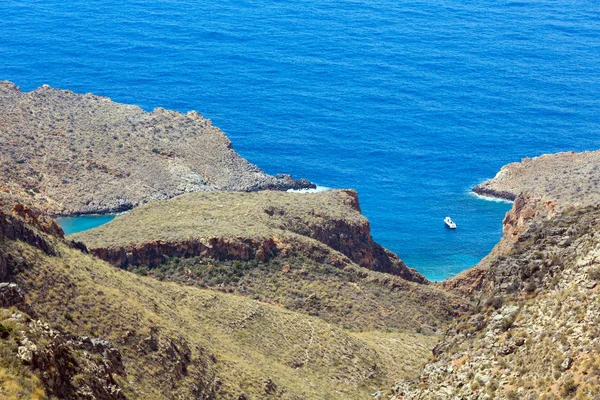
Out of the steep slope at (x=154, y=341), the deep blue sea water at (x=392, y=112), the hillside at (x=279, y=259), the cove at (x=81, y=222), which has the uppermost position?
the deep blue sea water at (x=392, y=112)

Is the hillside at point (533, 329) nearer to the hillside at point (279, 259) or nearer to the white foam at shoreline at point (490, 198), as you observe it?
the hillside at point (279, 259)

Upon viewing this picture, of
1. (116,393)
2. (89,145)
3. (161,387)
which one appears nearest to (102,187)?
(89,145)

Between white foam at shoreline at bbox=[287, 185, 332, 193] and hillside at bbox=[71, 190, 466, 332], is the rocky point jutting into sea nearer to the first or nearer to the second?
hillside at bbox=[71, 190, 466, 332]

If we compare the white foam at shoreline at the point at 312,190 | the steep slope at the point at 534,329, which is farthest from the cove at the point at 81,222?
the steep slope at the point at 534,329

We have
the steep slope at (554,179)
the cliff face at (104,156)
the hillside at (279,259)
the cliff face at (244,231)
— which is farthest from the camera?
the cliff face at (104,156)

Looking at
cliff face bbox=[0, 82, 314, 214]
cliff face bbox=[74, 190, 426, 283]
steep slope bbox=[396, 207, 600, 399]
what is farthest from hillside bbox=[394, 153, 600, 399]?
cliff face bbox=[0, 82, 314, 214]

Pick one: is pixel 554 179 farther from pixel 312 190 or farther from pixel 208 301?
pixel 208 301
